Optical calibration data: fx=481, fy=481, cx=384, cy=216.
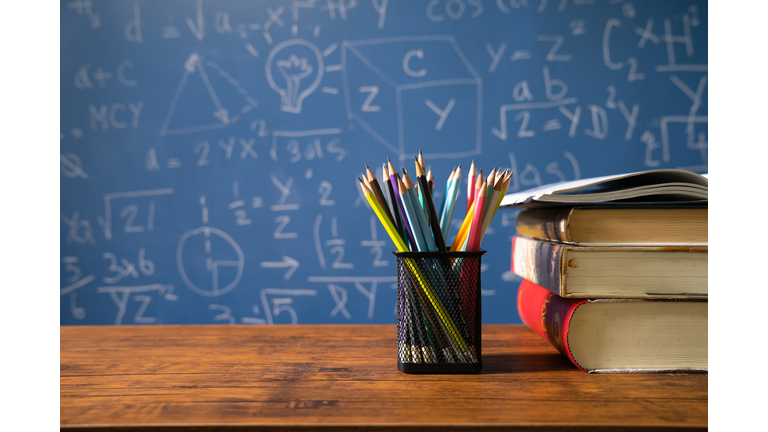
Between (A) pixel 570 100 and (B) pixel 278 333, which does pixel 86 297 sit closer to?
(B) pixel 278 333

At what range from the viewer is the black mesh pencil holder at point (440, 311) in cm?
44

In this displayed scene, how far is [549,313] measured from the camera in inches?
19.5

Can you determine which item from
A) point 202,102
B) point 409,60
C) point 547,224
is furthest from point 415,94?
point 547,224

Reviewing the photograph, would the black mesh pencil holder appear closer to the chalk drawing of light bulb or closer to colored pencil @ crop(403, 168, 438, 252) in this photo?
colored pencil @ crop(403, 168, 438, 252)

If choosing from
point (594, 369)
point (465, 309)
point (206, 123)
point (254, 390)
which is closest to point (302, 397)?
point (254, 390)

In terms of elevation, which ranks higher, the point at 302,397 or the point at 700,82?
the point at 700,82

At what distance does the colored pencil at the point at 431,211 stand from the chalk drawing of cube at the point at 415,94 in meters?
1.26

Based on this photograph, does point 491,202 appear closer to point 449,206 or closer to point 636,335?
point 449,206

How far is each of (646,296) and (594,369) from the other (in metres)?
0.08

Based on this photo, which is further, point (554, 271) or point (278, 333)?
point (278, 333)

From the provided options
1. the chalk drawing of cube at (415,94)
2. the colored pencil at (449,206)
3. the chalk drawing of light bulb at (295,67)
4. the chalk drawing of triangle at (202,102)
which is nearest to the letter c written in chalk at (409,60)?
the chalk drawing of cube at (415,94)

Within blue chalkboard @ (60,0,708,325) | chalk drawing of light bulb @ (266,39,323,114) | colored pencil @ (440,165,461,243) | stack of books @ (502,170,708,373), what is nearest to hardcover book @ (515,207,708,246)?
stack of books @ (502,170,708,373)

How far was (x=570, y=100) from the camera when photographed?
1678 mm

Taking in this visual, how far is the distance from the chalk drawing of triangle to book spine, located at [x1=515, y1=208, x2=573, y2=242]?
1337 mm
